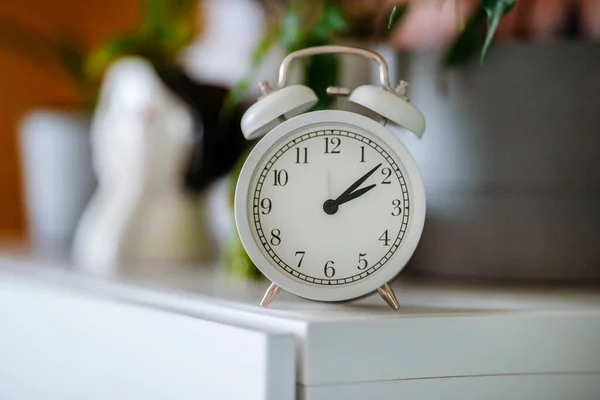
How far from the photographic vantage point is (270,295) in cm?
67

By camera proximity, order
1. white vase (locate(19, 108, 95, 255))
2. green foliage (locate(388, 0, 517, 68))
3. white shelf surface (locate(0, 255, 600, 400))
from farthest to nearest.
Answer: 1. white vase (locate(19, 108, 95, 255))
2. green foliage (locate(388, 0, 517, 68))
3. white shelf surface (locate(0, 255, 600, 400))

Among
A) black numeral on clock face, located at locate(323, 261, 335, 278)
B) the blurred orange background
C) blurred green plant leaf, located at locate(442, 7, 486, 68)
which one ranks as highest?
the blurred orange background

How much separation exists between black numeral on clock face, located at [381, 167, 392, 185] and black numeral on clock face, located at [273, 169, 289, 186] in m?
0.08

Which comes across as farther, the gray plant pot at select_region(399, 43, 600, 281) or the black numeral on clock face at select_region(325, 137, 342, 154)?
the gray plant pot at select_region(399, 43, 600, 281)

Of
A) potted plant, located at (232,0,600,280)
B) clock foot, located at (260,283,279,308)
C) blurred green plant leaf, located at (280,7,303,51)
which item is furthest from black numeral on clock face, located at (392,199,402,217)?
blurred green plant leaf, located at (280,7,303,51)

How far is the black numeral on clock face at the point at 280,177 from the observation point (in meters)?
0.66

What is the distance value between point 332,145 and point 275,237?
0.09m

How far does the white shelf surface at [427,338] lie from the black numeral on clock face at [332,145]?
13cm

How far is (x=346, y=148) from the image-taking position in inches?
26.2

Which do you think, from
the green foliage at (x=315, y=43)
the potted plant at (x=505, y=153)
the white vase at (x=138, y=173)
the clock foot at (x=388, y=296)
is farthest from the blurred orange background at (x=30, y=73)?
the clock foot at (x=388, y=296)

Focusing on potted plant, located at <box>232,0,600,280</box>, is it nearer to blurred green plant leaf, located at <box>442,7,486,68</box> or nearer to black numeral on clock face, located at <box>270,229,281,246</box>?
blurred green plant leaf, located at <box>442,7,486,68</box>

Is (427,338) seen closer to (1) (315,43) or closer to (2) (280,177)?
(2) (280,177)

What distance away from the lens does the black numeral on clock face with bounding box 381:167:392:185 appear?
0.66 meters

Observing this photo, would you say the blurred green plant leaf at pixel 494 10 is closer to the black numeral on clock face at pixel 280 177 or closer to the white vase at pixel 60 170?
the black numeral on clock face at pixel 280 177
